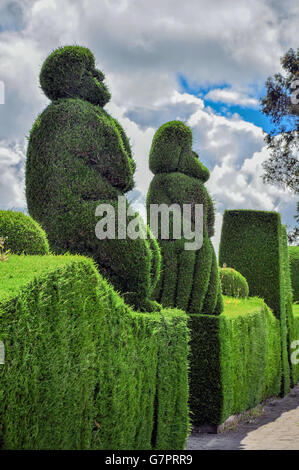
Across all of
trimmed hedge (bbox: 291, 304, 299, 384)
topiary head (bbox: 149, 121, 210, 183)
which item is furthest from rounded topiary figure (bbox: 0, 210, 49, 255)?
trimmed hedge (bbox: 291, 304, 299, 384)

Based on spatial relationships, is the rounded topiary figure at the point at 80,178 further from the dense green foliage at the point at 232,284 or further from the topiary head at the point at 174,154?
the dense green foliage at the point at 232,284

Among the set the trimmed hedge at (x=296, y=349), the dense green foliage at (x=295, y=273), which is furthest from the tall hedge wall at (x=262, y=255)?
the dense green foliage at (x=295, y=273)

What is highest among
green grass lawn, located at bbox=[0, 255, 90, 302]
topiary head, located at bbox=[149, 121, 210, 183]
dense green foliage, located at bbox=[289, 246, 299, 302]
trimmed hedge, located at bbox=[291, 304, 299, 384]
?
topiary head, located at bbox=[149, 121, 210, 183]

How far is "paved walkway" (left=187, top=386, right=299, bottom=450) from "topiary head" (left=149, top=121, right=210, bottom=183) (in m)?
4.73

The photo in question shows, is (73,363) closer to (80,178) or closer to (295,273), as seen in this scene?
(80,178)

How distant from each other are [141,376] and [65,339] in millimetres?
1624

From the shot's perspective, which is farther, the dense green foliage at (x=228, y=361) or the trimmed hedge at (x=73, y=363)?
the dense green foliage at (x=228, y=361)

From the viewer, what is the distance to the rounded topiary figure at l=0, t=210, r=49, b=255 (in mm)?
5582

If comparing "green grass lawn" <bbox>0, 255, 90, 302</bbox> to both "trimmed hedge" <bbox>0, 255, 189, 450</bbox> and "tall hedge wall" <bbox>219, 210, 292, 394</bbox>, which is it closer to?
"trimmed hedge" <bbox>0, 255, 189, 450</bbox>

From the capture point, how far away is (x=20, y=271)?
145 inches

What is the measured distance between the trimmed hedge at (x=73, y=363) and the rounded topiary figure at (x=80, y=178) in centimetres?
78

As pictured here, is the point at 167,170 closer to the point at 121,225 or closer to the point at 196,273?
the point at 196,273

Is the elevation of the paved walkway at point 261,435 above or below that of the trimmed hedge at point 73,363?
below

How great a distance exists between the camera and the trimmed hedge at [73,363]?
10.1ft
